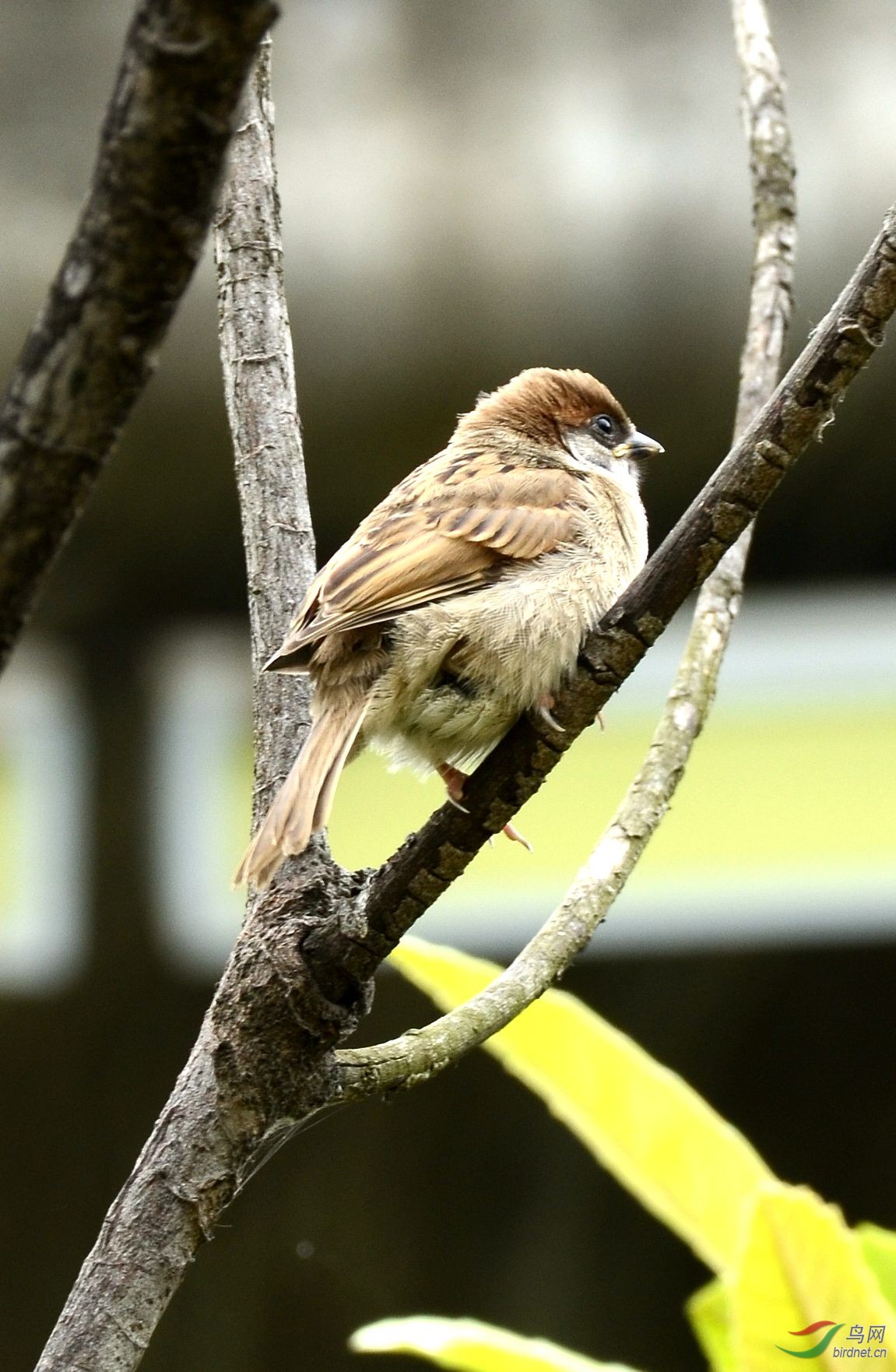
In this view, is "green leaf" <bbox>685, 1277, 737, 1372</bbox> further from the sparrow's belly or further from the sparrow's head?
the sparrow's head

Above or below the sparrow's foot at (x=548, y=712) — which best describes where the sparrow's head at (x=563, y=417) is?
above

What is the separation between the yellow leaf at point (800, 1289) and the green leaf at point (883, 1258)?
43 cm

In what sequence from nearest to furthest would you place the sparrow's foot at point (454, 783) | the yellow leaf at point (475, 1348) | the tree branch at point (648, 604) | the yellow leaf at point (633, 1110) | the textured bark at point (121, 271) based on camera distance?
1. the textured bark at point (121, 271)
2. the tree branch at point (648, 604)
3. the sparrow's foot at point (454, 783)
4. the yellow leaf at point (475, 1348)
5. the yellow leaf at point (633, 1110)

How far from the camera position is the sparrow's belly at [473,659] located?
2.27 metres

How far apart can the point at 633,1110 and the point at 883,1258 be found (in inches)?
21.4

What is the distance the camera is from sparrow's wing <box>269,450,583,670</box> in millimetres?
2322

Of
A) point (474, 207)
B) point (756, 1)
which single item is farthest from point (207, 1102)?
point (474, 207)

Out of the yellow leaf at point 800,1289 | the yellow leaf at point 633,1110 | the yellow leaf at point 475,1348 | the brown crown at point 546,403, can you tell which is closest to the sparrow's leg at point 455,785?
the yellow leaf at point 633,1110

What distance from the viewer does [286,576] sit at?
2.39 m

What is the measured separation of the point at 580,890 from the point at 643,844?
16 centimetres

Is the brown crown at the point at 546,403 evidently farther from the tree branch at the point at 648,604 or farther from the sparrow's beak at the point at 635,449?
the tree branch at the point at 648,604

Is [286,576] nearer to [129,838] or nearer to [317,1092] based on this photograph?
[317,1092]

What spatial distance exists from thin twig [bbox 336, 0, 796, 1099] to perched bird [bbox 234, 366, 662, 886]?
0.59 feet

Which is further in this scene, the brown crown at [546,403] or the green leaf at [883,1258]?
the brown crown at [546,403]
